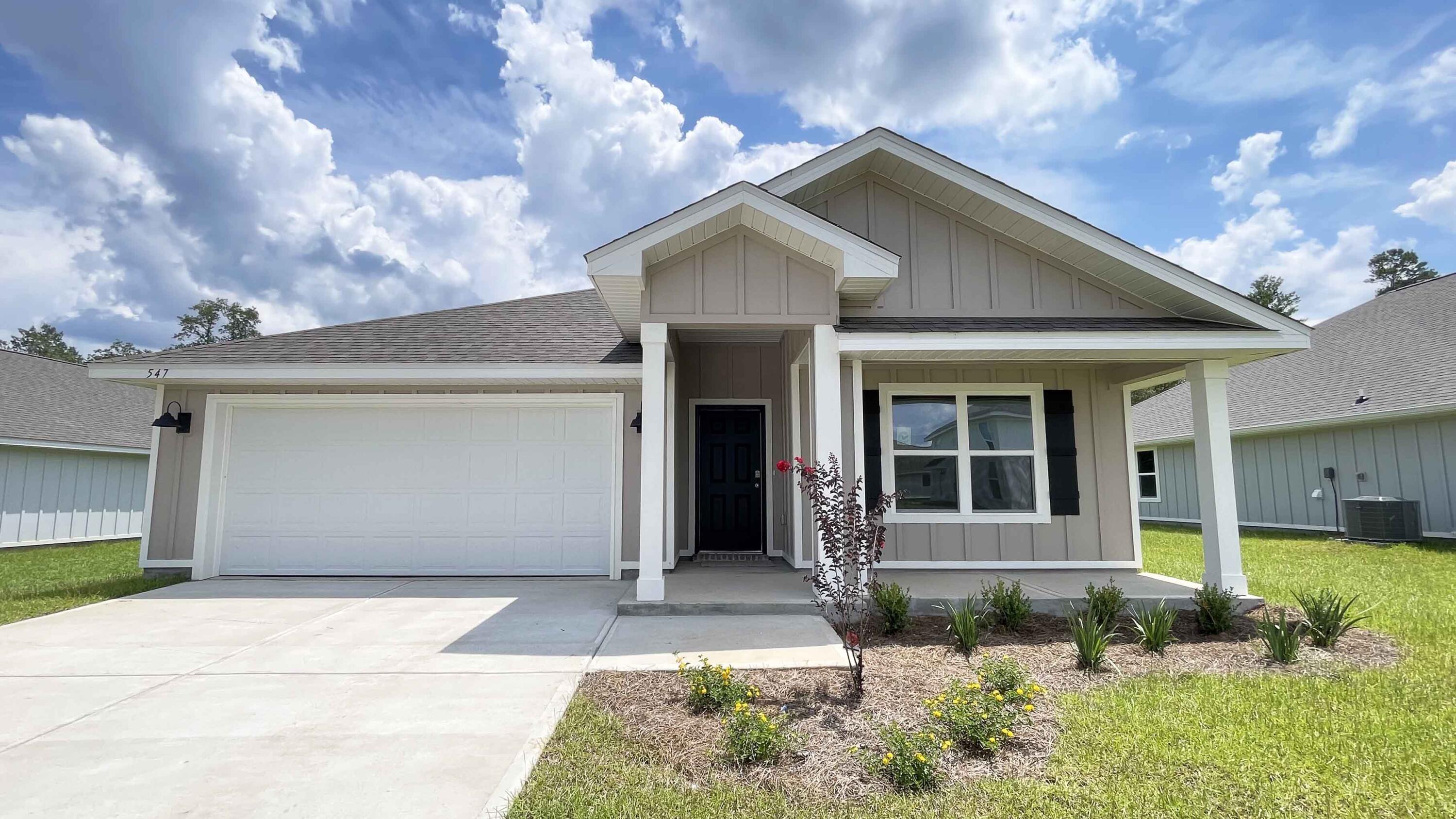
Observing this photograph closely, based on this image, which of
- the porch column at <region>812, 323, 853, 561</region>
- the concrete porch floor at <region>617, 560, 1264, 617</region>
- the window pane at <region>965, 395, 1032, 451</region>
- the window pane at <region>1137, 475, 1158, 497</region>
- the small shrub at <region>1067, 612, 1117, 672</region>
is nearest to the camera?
the small shrub at <region>1067, 612, 1117, 672</region>

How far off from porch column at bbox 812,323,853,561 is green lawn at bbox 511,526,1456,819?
2707mm

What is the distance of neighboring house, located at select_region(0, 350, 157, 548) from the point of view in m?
11.6

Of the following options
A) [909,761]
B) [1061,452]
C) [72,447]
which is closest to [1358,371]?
[1061,452]

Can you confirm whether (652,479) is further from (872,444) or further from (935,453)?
(935,453)

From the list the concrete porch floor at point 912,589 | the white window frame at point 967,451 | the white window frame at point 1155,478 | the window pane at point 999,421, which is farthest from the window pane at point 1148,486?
the window pane at point 999,421

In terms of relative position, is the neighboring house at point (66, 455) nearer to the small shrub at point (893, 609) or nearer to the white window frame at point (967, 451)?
the white window frame at point (967, 451)

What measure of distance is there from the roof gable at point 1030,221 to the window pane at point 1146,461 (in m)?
12.5

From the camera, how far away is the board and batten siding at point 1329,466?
1057cm

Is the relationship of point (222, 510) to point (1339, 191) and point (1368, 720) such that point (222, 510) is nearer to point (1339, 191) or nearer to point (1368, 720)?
point (1368, 720)

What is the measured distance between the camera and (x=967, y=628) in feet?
14.9

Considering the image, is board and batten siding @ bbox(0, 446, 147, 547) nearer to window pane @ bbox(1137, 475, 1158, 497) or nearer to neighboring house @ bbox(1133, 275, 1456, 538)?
neighboring house @ bbox(1133, 275, 1456, 538)

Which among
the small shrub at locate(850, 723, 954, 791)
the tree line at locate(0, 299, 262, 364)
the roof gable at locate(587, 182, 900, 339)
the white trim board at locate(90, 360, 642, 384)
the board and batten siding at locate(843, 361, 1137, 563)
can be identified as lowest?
the small shrub at locate(850, 723, 954, 791)

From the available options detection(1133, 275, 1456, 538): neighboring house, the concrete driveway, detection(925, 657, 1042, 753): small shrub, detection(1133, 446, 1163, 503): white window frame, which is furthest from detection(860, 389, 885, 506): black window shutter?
detection(1133, 446, 1163, 503): white window frame

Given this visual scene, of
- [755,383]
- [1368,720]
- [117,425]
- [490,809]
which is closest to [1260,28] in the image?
[755,383]
